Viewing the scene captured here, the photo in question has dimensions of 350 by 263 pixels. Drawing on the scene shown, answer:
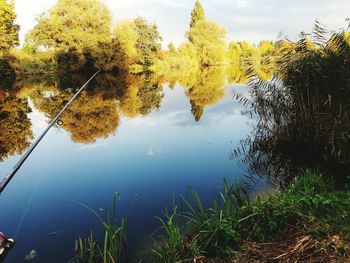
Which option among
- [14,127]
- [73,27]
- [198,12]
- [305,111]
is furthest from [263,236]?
[198,12]

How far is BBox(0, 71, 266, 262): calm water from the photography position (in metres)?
5.49

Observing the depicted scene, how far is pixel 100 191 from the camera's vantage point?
708cm

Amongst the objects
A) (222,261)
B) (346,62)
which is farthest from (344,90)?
(222,261)

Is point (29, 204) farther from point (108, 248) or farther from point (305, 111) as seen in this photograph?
point (305, 111)

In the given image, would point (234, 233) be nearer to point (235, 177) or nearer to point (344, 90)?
point (235, 177)

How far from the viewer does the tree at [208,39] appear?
58312mm

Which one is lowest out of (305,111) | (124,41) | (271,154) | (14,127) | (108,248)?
(271,154)

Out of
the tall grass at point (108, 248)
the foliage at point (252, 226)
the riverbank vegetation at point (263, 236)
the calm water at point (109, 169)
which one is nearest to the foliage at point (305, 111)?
the calm water at point (109, 169)

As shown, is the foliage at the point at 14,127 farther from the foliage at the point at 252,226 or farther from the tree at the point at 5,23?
the tree at the point at 5,23

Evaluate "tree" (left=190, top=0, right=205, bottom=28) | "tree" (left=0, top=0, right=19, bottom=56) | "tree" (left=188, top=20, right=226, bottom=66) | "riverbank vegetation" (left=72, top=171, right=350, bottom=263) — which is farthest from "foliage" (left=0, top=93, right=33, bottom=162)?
"tree" (left=190, top=0, right=205, bottom=28)

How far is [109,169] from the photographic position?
862 centimetres

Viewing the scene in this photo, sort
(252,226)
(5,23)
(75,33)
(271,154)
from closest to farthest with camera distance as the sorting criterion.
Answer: (252,226)
(271,154)
(75,33)
(5,23)

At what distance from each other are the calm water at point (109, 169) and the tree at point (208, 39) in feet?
142

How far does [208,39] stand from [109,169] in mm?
53616
